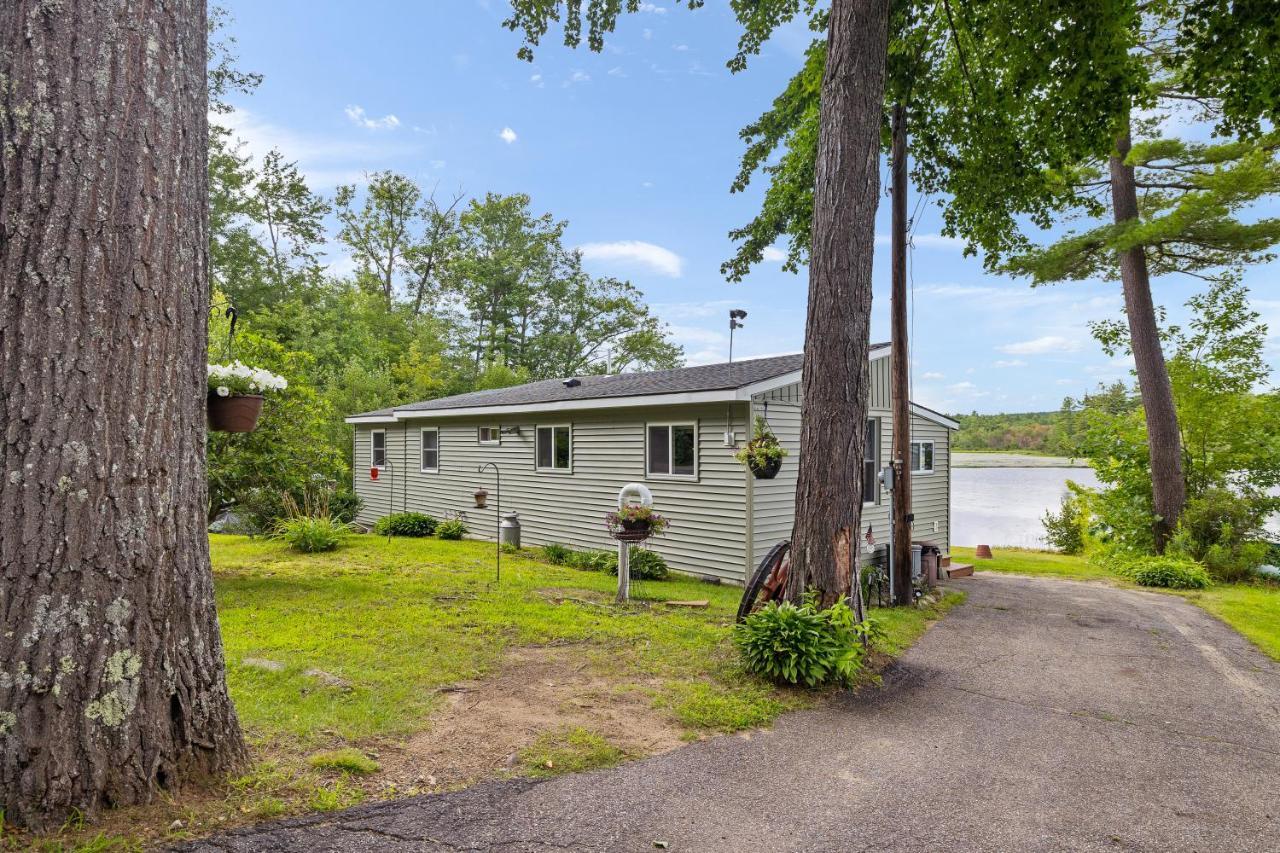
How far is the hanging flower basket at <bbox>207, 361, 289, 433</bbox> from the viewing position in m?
3.93

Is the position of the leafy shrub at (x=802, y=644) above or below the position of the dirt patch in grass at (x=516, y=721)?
above

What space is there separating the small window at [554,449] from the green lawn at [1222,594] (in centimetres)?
→ 838

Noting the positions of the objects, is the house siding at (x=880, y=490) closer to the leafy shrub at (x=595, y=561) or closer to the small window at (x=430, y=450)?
the leafy shrub at (x=595, y=561)

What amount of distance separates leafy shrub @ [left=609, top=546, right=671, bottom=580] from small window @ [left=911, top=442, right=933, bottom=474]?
5461mm

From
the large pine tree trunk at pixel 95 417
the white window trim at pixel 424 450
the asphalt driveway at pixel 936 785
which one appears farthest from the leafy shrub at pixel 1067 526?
the large pine tree trunk at pixel 95 417

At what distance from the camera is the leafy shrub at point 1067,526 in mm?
15902

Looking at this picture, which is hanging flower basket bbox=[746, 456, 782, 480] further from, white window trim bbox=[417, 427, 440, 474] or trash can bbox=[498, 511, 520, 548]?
white window trim bbox=[417, 427, 440, 474]

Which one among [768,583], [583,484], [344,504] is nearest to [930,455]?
[583,484]

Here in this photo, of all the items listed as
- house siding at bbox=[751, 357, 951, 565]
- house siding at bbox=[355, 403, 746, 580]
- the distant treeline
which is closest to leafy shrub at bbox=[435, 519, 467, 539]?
house siding at bbox=[355, 403, 746, 580]

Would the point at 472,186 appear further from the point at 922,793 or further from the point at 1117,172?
the point at 922,793

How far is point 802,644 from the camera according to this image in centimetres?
428

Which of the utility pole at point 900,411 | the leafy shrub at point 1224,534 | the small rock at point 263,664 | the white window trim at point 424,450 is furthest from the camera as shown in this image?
the white window trim at point 424,450

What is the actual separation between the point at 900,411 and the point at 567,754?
20.1 feet

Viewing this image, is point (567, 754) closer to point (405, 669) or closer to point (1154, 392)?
point (405, 669)
